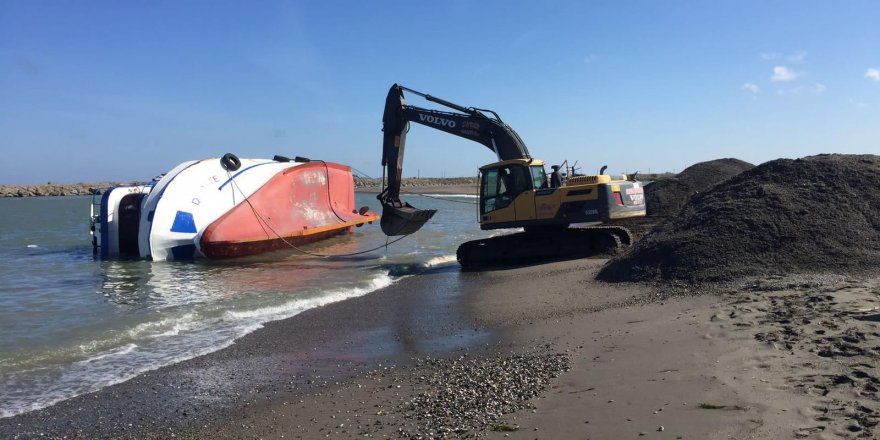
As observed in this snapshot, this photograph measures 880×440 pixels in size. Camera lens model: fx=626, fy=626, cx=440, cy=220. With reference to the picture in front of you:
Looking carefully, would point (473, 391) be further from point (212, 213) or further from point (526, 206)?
point (212, 213)

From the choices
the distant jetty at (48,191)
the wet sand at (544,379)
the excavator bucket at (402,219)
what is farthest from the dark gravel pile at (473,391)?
the distant jetty at (48,191)

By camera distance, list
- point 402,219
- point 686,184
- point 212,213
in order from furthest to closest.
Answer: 1. point 686,184
2. point 212,213
3. point 402,219

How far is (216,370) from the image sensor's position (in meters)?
6.23

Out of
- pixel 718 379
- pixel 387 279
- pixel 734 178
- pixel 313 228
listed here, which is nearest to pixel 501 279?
pixel 387 279

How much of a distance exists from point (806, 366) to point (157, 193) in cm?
1542

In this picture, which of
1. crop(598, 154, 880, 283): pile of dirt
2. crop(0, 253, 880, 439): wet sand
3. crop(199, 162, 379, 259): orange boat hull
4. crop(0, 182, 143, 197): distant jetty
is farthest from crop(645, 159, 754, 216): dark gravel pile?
crop(0, 182, 143, 197): distant jetty

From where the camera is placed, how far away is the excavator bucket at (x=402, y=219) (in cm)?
1455

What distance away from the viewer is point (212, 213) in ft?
53.7

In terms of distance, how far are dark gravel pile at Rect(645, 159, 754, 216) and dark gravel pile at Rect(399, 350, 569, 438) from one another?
617 inches

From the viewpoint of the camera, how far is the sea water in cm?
653

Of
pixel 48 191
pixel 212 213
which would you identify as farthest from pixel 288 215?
pixel 48 191

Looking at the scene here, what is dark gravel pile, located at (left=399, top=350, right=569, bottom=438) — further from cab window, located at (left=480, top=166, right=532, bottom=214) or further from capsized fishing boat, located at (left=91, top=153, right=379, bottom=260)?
capsized fishing boat, located at (left=91, top=153, right=379, bottom=260)

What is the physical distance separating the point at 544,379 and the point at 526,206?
840cm

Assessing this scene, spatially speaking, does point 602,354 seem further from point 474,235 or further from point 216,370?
point 474,235
